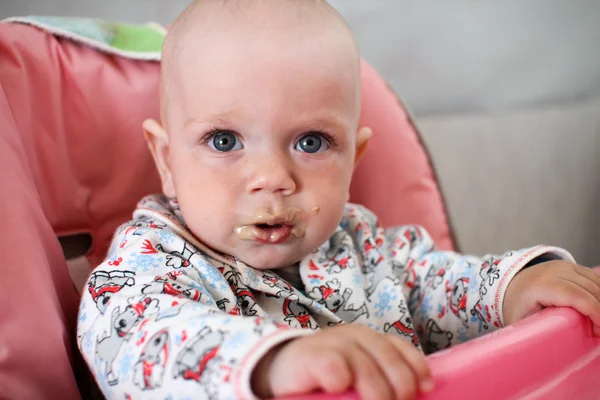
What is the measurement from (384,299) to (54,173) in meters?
0.43

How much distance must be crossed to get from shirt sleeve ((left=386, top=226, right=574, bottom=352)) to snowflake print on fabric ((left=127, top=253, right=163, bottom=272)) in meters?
0.37

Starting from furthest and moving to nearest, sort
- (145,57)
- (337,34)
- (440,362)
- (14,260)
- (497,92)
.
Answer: (497,92)
(145,57)
(337,34)
(14,260)
(440,362)

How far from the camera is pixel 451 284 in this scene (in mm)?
789

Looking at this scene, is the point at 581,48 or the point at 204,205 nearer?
the point at 204,205

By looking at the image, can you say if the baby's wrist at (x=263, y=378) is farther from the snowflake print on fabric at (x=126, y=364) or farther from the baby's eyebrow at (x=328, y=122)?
the baby's eyebrow at (x=328, y=122)

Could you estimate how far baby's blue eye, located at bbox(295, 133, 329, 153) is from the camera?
0.66 meters

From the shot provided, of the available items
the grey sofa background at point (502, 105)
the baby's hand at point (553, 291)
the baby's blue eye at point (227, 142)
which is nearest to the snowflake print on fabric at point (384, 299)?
the baby's hand at point (553, 291)

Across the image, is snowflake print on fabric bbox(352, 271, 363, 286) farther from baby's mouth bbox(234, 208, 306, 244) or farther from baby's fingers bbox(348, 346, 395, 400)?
baby's fingers bbox(348, 346, 395, 400)

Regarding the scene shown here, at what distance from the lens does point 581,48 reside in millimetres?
1768

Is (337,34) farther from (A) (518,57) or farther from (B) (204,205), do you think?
(A) (518,57)

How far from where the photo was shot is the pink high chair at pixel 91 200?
19.1 inches

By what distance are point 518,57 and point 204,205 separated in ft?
4.26

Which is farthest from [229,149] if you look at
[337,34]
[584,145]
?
[584,145]

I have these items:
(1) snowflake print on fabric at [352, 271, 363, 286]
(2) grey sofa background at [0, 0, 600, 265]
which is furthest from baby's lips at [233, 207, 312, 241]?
(2) grey sofa background at [0, 0, 600, 265]
